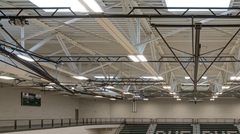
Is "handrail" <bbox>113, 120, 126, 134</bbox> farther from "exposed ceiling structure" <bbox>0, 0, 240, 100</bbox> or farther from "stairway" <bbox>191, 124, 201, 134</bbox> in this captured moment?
"exposed ceiling structure" <bbox>0, 0, 240, 100</bbox>

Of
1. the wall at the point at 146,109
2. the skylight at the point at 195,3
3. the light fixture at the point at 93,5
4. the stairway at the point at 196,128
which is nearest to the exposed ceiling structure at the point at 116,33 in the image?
the light fixture at the point at 93,5

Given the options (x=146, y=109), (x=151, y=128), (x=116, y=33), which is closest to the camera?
(x=116, y=33)

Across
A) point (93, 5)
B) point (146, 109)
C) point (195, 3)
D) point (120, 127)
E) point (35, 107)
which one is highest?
point (195, 3)

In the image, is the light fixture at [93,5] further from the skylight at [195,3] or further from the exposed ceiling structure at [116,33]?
the skylight at [195,3]

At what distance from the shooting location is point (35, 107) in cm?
3231

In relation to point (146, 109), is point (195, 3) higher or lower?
higher

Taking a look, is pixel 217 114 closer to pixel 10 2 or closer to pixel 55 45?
pixel 55 45

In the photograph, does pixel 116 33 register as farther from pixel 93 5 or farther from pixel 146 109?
pixel 146 109

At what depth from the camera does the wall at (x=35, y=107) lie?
27.3 metres

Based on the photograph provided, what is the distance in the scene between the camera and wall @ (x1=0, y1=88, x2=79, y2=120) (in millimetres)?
27312

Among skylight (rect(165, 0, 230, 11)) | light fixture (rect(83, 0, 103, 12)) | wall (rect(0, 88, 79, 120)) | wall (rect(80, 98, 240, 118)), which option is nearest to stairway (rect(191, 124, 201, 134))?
wall (rect(80, 98, 240, 118))

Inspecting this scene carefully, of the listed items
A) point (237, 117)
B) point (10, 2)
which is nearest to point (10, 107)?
point (10, 2)

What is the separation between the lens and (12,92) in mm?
28328

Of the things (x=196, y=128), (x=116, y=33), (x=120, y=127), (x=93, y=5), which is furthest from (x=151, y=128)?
(x=93, y=5)
